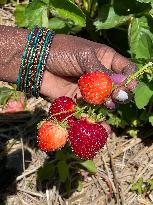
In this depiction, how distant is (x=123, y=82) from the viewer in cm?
166

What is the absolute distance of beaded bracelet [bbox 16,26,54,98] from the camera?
189 centimetres

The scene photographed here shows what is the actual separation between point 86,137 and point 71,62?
411mm

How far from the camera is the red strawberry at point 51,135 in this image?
1582mm

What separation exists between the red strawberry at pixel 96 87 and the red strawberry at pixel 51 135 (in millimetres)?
124

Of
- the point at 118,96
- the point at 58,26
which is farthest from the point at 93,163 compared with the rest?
the point at 118,96

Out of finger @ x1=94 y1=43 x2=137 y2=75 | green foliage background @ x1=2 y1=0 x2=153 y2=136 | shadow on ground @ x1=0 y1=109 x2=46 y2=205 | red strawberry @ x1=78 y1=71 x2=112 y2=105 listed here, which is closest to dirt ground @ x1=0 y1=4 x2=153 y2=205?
shadow on ground @ x1=0 y1=109 x2=46 y2=205

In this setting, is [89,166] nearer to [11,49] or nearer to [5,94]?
[5,94]

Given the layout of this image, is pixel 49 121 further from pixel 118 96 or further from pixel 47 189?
pixel 47 189

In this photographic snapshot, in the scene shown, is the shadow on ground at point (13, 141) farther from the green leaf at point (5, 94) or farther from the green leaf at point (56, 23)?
the green leaf at point (56, 23)

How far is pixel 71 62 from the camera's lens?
193 cm

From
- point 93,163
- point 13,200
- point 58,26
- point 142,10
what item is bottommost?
point 13,200

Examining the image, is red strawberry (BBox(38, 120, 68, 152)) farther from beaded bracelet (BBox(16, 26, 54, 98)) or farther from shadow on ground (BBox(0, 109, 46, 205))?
shadow on ground (BBox(0, 109, 46, 205))

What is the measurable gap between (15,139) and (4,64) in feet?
2.37

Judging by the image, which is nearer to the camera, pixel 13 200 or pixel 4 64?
pixel 4 64
